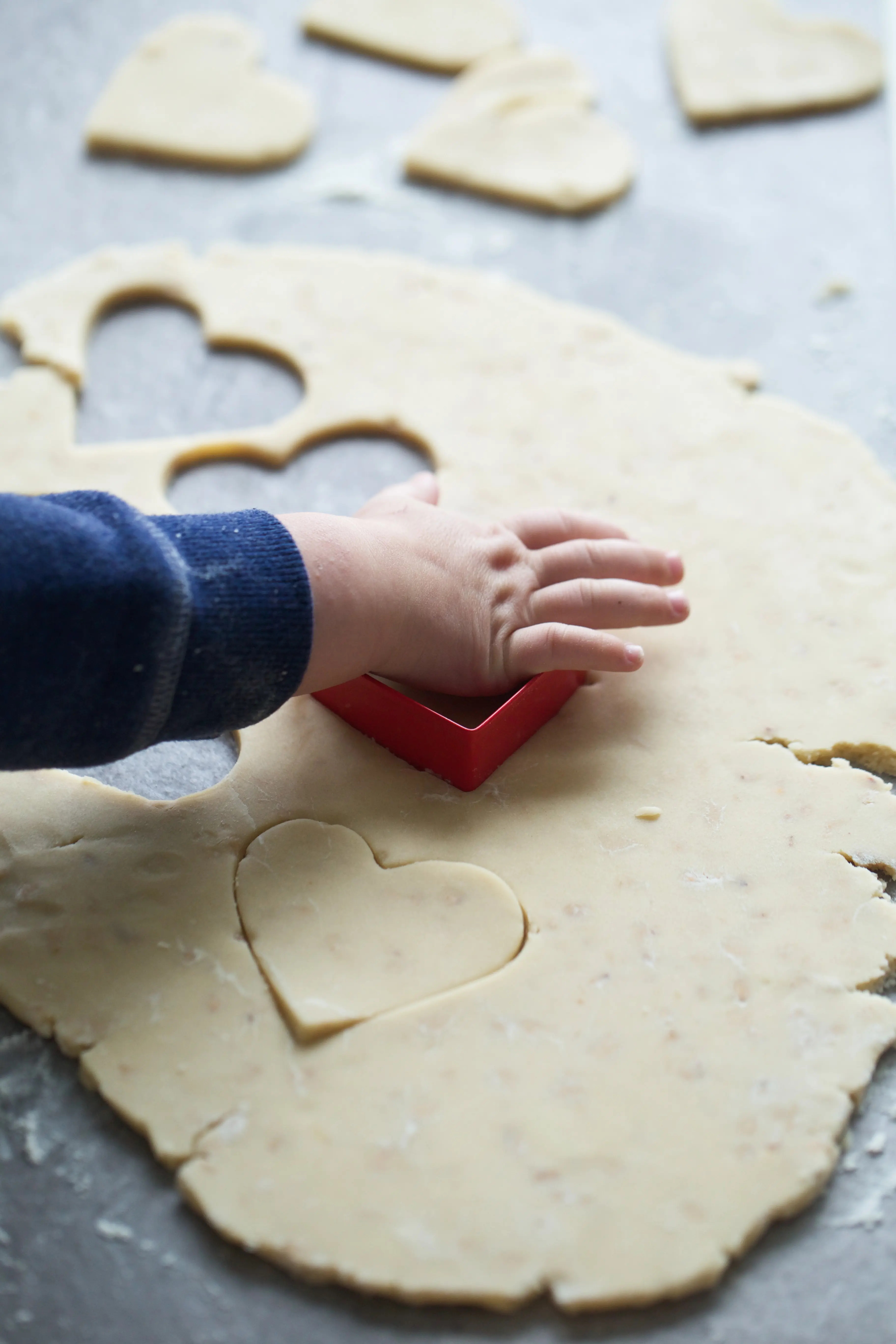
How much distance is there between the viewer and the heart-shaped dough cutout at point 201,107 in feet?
6.11

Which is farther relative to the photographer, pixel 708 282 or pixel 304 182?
pixel 304 182

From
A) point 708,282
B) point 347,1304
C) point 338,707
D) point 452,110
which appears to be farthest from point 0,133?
point 347,1304

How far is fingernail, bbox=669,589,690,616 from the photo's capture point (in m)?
1.15

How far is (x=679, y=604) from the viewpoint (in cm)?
115

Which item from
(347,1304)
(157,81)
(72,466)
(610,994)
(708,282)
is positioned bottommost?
(347,1304)

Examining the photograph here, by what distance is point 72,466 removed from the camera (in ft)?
4.50

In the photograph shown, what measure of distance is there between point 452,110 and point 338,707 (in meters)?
1.23

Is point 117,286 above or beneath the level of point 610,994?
above

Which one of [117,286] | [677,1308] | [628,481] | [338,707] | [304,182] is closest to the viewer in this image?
[677,1308]

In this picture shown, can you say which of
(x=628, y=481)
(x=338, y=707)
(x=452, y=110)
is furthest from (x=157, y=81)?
(x=338, y=707)

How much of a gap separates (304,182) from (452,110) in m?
0.28

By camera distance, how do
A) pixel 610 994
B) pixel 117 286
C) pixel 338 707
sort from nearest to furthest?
pixel 610 994, pixel 338 707, pixel 117 286

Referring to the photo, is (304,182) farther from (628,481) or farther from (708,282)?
(628,481)

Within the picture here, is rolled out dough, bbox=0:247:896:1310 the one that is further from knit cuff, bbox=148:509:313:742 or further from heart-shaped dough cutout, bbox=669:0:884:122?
heart-shaped dough cutout, bbox=669:0:884:122
